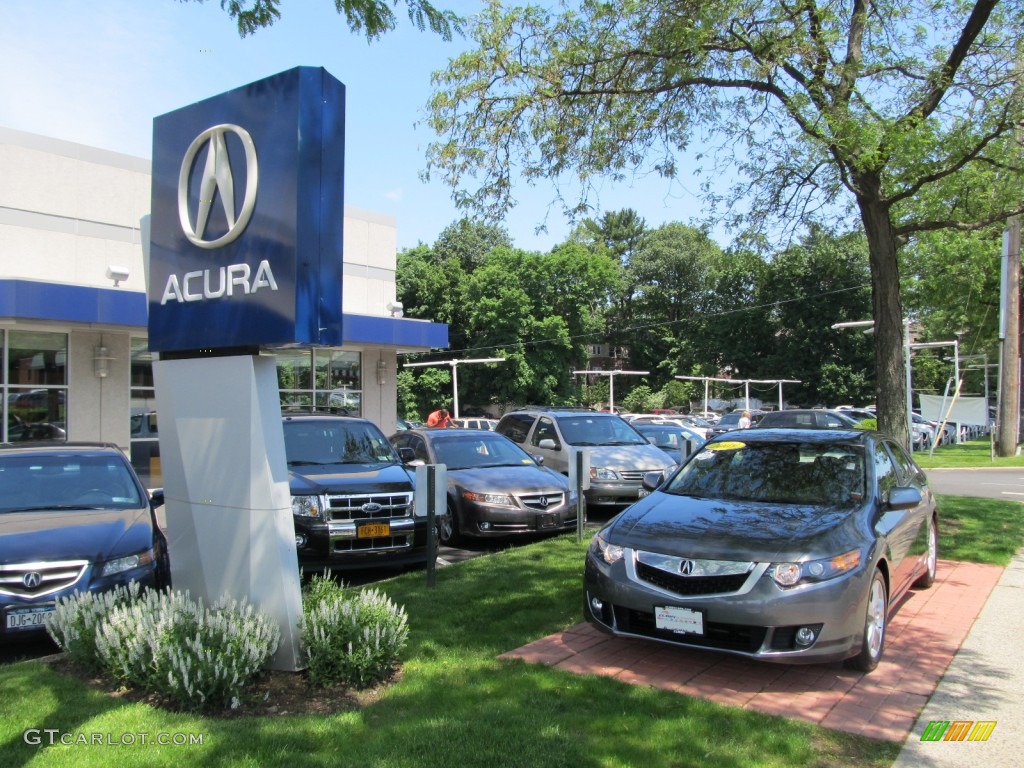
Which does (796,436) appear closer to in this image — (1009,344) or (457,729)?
(457,729)

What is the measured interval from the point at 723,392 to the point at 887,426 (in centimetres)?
5581

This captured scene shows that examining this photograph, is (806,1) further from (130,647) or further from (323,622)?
(130,647)

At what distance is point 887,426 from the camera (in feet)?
33.2

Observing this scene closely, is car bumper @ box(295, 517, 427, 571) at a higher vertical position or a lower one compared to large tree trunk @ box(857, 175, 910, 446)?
lower

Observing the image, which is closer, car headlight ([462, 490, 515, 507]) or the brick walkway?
the brick walkway

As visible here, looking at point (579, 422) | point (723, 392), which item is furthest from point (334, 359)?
point (723, 392)

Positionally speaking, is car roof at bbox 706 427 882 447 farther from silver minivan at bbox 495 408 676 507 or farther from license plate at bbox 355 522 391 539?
silver minivan at bbox 495 408 676 507

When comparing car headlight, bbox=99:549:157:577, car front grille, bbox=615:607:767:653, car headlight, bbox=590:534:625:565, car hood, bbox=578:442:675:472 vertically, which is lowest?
car front grille, bbox=615:607:767:653

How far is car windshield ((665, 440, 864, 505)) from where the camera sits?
19.0 ft

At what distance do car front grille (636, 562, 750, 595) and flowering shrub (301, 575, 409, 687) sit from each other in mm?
1592

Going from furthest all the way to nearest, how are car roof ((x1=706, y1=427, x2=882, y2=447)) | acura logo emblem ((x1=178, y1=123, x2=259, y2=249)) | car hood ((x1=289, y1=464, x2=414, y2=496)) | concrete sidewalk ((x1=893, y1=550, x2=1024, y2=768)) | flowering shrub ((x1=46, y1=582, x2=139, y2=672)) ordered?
car hood ((x1=289, y1=464, x2=414, y2=496))
car roof ((x1=706, y1=427, x2=882, y2=447))
acura logo emblem ((x1=178, y1=123, x2=259, y2=249))
flowering shrub ((x1=46, y1=582, x2=139, y2=672))
concrete sidewalk ((x1=893, y1=550, x2=1024, y2=768))
